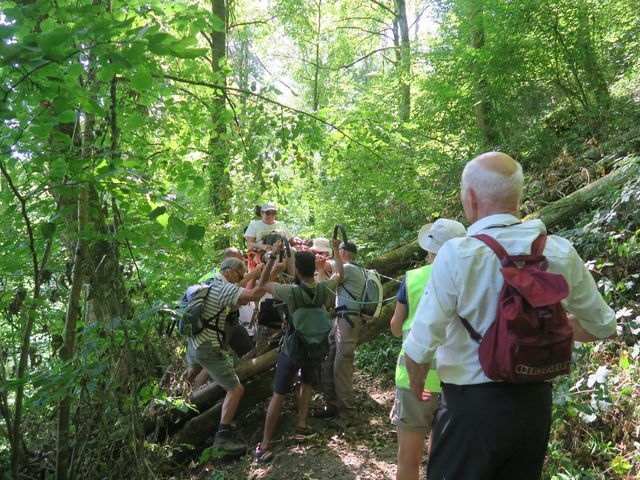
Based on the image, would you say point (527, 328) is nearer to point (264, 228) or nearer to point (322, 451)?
point (322, 451)

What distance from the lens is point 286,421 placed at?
17.9 ft

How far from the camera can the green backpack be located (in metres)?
4.75

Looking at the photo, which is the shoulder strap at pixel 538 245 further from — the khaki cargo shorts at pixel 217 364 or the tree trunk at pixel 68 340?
the khaki cargo shorts at pixel 217 364

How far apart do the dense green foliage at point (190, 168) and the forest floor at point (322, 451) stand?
1.10 meters

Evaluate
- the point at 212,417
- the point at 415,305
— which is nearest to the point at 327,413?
the point at 212,417

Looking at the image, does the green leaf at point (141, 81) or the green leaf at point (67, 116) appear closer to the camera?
the green leaf at point (141, 81)

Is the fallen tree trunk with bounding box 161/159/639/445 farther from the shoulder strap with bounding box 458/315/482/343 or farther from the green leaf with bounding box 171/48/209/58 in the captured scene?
the green leaf with bounding box 171/48/209/58

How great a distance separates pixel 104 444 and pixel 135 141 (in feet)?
9.70

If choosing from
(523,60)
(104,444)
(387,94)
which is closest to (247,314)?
(104,444)

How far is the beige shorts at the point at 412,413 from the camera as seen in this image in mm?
3172

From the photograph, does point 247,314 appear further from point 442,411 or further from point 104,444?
point 442,411

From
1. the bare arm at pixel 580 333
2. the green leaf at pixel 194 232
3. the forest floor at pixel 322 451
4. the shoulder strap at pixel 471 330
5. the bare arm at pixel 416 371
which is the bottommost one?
the forest floor at pixel 322 451

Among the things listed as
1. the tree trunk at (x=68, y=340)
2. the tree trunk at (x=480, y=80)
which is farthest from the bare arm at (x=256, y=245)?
the tree trunk at (x=480, y=80)

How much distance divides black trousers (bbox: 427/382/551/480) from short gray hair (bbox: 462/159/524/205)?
29.9 inches
